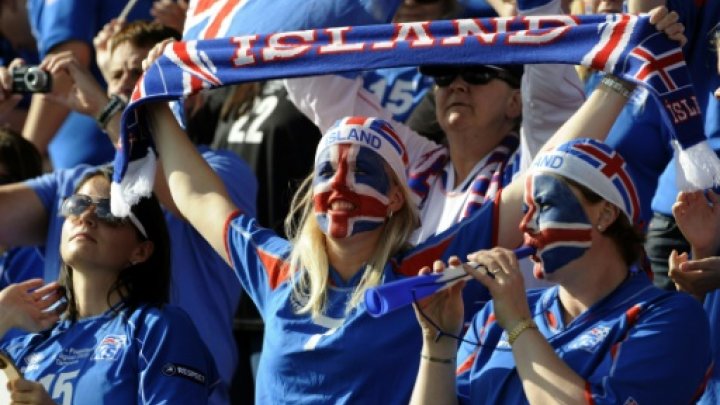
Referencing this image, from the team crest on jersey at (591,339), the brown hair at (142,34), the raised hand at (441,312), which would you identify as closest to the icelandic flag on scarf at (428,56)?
the team crest on jersey at (591,339)

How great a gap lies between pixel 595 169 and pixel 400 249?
70cm

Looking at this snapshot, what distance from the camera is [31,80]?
6562 millimetres

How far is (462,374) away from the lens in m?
4.75

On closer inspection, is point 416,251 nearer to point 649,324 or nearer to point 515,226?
point 515,226

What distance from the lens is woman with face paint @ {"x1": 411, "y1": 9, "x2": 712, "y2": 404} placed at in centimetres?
438

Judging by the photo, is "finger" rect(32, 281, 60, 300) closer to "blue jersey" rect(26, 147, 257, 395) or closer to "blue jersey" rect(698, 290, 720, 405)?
"blue jersey" rect(26, 147, 257, 395)

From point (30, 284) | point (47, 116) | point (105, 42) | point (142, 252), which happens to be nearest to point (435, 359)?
point (142, 252)

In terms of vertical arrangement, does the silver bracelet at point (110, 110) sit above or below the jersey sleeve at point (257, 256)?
above

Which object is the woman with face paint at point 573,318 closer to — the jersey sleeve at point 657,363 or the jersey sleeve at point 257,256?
the jersey sleeve at point 657,363

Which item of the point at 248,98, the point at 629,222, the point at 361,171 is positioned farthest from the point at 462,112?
the point at 248,98

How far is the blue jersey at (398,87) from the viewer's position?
688 cm

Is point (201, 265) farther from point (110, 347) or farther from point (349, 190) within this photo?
point (349, 190)

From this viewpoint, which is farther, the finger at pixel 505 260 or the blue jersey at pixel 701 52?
the blue jersey at pixel 701 52

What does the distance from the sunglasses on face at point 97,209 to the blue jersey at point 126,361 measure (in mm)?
320
